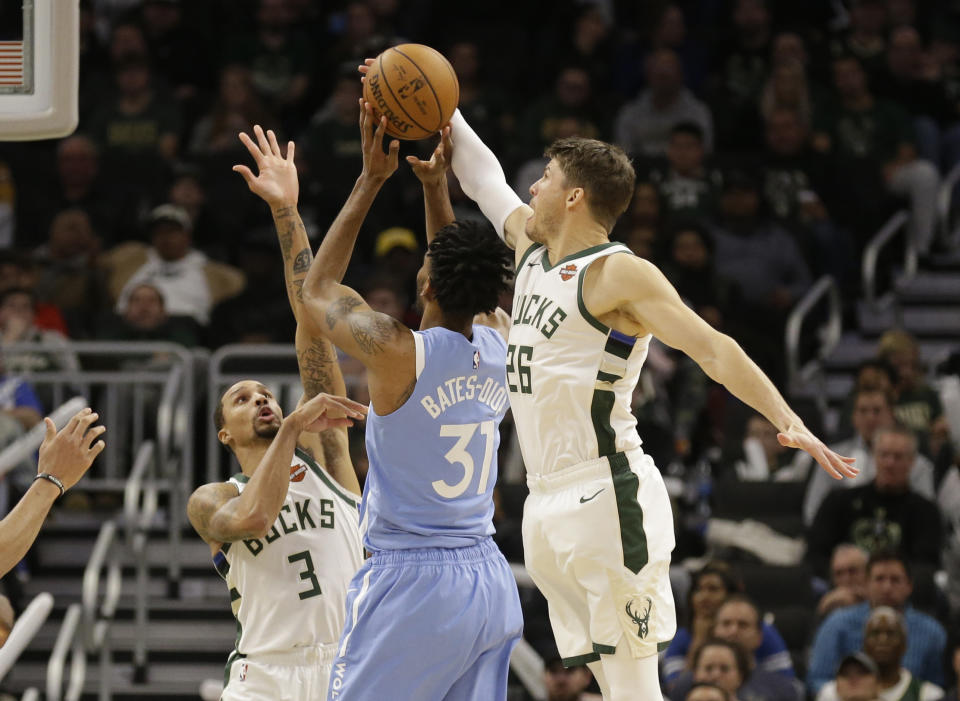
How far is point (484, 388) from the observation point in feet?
18.9

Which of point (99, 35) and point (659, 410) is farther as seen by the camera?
point (99, 35)

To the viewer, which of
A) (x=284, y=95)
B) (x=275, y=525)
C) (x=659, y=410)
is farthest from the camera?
(x=284, y=95)

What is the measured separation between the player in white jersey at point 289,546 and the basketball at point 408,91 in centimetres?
49

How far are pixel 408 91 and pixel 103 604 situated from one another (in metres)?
5.87

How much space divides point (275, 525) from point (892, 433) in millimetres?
5122

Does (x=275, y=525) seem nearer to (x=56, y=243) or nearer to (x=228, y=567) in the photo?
(x=228, y=567)

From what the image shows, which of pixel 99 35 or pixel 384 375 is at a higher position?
pixel 99 35

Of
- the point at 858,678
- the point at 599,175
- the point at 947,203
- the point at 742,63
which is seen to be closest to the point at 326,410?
the point at 599,175

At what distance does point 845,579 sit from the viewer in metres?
9.88

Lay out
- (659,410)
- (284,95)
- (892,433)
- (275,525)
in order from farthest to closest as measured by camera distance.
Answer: (284,95), (659,410), (892,433), (275,525)

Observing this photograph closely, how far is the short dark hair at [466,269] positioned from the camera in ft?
18.6

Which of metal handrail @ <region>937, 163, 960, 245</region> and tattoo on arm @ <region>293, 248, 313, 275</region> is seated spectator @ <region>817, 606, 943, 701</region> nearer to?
tattoo on arm @ <region>293, 248, 313, 275</region>

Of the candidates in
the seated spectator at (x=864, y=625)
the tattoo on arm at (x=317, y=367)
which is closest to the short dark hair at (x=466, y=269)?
the tattoo on arm at (x=317, y=367)

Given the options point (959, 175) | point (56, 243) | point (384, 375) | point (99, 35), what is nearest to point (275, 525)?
point (384, 375)
